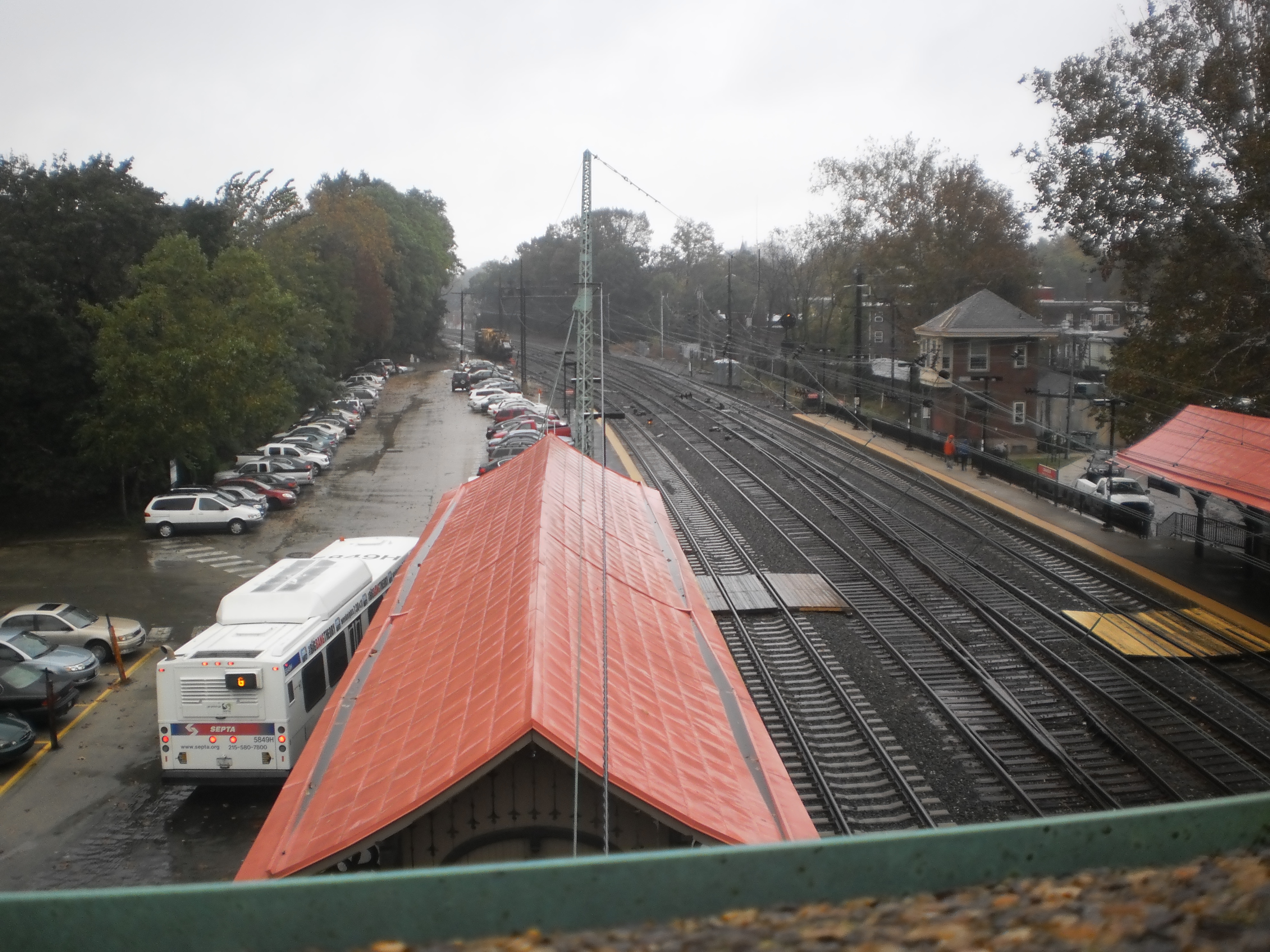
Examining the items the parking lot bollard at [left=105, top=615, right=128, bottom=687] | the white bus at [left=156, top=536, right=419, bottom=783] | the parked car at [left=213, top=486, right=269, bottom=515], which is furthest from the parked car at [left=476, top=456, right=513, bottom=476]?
the white bus at [left=156, top=536, right=419, bottom=783]

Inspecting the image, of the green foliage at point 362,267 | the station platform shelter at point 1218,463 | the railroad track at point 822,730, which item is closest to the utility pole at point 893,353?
the station platform shelter at point 1218,463

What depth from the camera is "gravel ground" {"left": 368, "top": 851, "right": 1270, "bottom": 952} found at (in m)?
3.29

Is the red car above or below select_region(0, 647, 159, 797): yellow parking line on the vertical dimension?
above

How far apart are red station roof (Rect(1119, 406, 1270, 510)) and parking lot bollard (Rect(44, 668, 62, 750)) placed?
1596 cm

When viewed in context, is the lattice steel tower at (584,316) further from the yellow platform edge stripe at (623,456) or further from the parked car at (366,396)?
the parked car at (366,396)

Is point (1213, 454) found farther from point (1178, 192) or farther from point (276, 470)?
point (276, 470)

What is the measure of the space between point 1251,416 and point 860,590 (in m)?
7.64

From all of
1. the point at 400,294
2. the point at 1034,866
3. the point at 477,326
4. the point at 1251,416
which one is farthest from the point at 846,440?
the point at 477,326

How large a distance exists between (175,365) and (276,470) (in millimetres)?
6641

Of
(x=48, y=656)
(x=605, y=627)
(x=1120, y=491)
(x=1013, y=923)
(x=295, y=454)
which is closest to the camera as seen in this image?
(x=1013, y=923)

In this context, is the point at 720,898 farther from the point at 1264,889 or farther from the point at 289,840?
the point at 289,840

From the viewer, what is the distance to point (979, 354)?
40.6 meters

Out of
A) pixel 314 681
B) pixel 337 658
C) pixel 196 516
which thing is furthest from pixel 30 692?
pixel 196 516

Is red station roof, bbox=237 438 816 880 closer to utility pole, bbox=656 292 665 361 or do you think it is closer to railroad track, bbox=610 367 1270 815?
railroad track, bbox=610 367 1270 815
